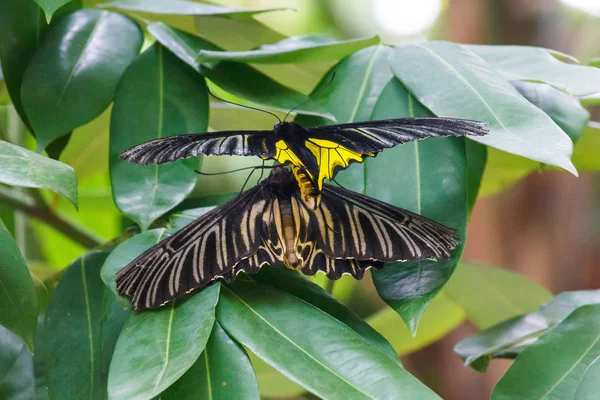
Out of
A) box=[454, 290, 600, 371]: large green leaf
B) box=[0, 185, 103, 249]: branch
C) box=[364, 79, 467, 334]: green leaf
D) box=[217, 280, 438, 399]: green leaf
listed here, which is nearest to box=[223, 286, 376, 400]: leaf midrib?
box=[217, 280, 438, 399]: green leaf

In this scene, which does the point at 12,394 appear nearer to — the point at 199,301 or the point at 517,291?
the point at 199,301

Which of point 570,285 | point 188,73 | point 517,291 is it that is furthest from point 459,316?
point 570,285

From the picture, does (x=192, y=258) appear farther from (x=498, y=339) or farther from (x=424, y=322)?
(x=424, y=322)

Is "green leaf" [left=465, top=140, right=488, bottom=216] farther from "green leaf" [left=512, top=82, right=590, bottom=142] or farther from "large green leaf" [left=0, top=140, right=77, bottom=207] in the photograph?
"large green leaf" [left=0, top=140, right=77, bottom=207]

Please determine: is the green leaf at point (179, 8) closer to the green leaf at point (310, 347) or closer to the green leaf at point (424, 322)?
the green leaf at point (310, 347)

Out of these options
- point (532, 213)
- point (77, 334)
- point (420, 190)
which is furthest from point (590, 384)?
point (532, 213)

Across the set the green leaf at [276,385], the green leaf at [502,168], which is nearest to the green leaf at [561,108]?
the green leaf at [502,168]
